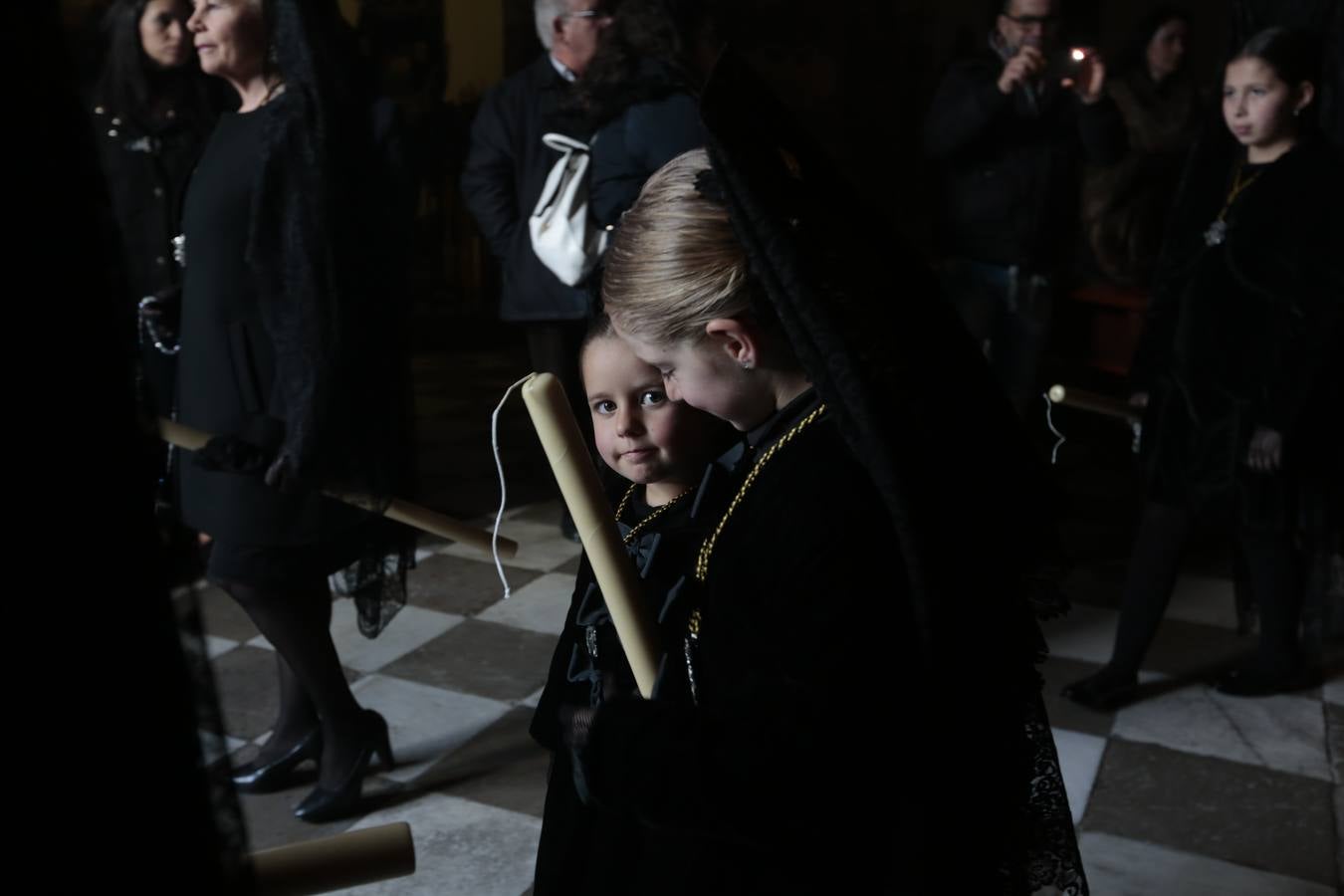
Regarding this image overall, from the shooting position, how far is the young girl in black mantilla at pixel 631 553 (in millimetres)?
1321

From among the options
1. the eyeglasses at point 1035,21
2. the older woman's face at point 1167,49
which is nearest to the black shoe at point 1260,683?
the eyeglasses at point 1035,21

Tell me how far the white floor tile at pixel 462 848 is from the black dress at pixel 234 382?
0.57m

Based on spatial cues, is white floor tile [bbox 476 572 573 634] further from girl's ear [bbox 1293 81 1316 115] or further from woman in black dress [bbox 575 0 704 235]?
girl's ear [bbox 1293 81 1316 115]

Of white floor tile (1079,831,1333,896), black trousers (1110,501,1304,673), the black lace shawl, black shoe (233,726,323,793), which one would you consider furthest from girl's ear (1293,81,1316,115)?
black shoe (233,726,323,793)

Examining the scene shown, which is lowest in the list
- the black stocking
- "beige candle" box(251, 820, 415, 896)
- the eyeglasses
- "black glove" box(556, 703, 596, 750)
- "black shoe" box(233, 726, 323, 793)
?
"black shoe" box(233, 726, 323, 793)

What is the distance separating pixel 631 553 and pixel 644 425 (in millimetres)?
180

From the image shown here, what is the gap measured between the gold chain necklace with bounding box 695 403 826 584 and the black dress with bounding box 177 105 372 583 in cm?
134

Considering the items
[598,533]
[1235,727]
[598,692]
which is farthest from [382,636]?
[598,533]

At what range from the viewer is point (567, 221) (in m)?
3.61

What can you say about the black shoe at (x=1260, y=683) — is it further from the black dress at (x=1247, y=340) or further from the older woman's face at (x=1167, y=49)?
the older woman's face at (x=1167, y=49)

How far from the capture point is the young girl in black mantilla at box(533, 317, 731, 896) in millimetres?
1321

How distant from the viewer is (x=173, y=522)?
0.71m

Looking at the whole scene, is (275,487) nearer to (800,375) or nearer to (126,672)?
(800,375)

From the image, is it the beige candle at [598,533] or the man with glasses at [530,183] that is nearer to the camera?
the beige candle at [598,533]
